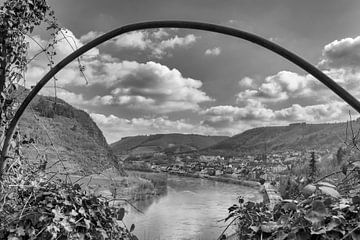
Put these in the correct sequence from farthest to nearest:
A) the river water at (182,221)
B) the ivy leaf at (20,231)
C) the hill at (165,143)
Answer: the hill at (165,143), the river water at (182,221), the ivy leaf at (20,231)

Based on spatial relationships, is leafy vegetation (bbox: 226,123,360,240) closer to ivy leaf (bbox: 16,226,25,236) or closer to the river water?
ivy leaf (bbox: 16,226,25,236)

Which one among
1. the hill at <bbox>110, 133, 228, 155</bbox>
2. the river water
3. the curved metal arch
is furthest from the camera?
the hill at <bbox>110, 133, 228, 155</bbox>

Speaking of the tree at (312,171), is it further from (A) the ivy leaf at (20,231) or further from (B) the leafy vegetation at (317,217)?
(A) the ivy leaf at (20,231)

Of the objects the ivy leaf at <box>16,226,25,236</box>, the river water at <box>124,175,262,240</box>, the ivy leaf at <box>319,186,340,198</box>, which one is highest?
the ivy leaf at <box>319,186,340,198</box>

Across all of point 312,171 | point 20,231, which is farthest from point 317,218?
point 312,171

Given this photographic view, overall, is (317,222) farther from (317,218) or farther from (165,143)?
(165,143)

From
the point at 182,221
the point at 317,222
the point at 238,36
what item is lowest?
the point at 182,221

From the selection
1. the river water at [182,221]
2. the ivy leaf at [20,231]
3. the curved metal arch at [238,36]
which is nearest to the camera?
the curved metal arch at [238,36]

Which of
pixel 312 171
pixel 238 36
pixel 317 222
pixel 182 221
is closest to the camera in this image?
pixel 317 222

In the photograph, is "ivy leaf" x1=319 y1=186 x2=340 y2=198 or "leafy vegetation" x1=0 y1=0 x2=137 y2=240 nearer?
"ivy leaf" x1=319 y1=186 x2=340 y2=198

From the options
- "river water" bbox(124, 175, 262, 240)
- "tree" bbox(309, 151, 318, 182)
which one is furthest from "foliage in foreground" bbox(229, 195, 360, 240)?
"river water" bbox(124, 175, 262, 240)

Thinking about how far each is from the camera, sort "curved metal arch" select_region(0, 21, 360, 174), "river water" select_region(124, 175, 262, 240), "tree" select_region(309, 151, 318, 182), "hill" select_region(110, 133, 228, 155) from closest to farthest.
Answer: "curved metal arch" select_region(0, 21, 360, 174), "tree" select_region(309, 151, 318, 182), "river water" select_region(124, 175, 262, 240), "hill" select_region(110, 133, 228, 155)

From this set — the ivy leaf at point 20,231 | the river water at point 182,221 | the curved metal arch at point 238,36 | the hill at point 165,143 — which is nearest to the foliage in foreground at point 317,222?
the curved metal arch at point 238,36
